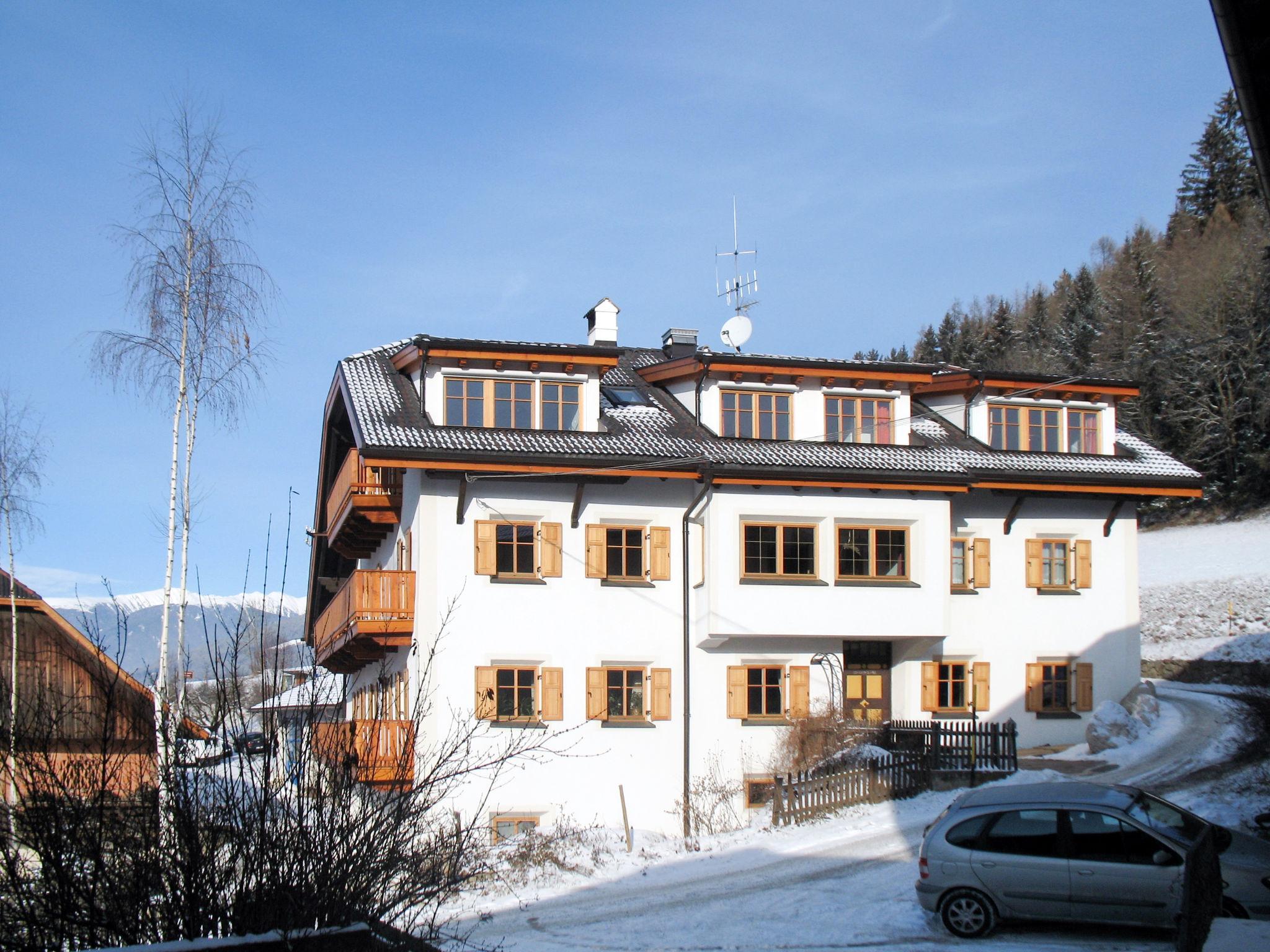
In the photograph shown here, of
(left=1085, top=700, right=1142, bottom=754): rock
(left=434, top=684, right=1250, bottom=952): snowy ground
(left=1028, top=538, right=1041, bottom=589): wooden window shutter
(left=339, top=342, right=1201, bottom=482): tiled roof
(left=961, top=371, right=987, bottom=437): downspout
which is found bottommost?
(left=434, top=684, right=1250, bottom=952): snowy ground

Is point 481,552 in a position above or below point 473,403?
below

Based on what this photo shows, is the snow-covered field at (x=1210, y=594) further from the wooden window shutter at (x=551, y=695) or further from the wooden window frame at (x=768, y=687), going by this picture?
the wooden window shutter at (x=551, y=695)

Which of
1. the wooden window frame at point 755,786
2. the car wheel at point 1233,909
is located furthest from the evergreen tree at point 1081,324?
the car wheel at point 1233,909

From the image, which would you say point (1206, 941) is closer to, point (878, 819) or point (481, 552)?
point (878, 819)

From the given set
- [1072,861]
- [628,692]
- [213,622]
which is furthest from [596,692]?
[213,622]

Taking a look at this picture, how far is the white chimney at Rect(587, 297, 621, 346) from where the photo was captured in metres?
33.5

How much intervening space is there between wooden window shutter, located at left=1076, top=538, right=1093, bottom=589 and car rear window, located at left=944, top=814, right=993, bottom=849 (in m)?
16.7

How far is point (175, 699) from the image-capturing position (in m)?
11.0

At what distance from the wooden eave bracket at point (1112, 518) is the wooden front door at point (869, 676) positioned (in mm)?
5954

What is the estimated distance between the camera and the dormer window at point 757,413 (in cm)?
2869

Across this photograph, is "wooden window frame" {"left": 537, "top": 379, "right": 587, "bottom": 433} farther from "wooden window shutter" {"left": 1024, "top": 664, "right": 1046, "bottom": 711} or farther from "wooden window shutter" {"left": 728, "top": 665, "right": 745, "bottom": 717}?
"wooden window shutter" {"left": 1024, "top": 664, "right": 1046, "bottom": 711}

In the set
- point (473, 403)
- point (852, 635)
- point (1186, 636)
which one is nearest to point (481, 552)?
point (473, 403)

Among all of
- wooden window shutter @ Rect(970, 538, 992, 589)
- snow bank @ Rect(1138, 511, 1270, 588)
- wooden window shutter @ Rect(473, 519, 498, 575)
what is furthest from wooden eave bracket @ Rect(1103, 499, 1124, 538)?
snow bank @ Rect(1138, 511, 1270, 588)

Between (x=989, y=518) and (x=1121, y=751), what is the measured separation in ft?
19.6
